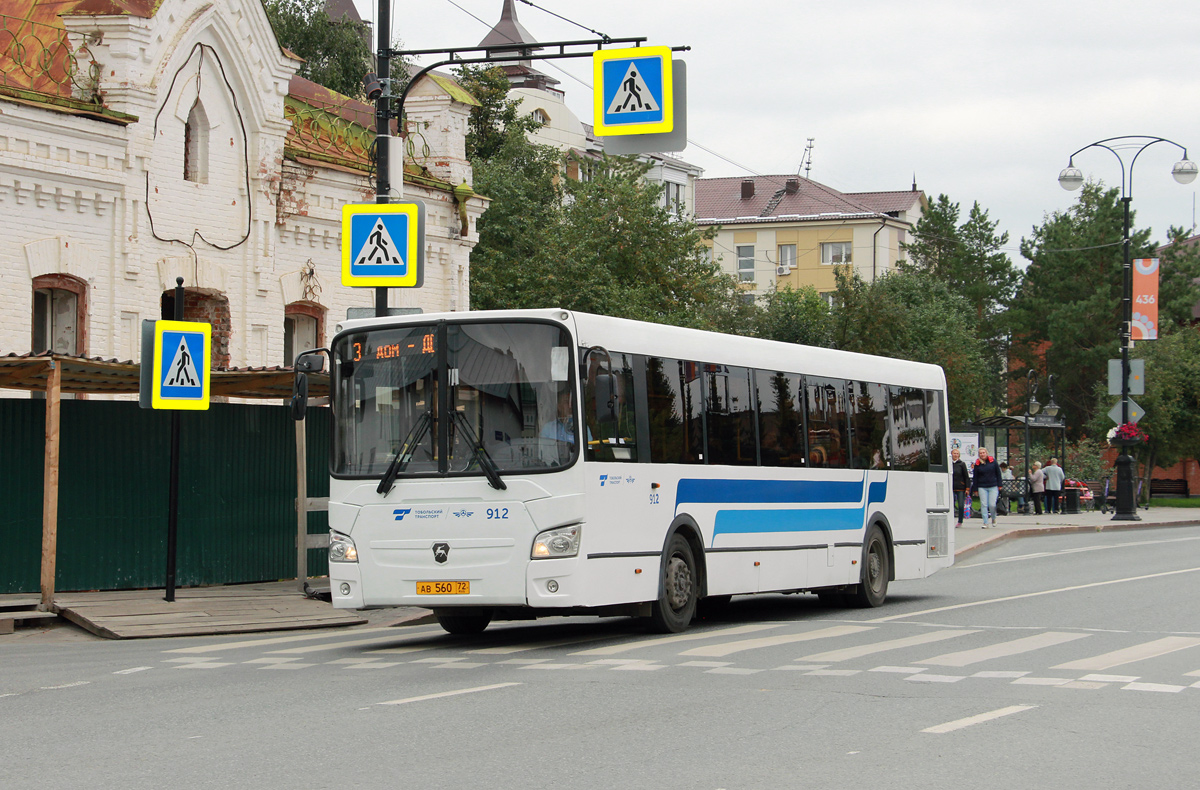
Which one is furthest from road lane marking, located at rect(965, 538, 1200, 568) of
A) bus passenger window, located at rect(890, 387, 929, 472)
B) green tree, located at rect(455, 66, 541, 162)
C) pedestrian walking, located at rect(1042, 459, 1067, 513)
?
green tree, located at rect(455, 66, 541, 162)

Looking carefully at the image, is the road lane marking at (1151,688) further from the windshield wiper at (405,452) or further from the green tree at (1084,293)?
the green tree at (1084,293)

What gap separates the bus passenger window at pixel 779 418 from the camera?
15203 millimetres

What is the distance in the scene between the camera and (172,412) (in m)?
16.2

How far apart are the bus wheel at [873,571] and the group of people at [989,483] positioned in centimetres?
1543

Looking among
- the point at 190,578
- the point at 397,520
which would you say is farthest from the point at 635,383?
the point at 190,578

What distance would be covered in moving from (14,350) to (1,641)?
6.36 metres

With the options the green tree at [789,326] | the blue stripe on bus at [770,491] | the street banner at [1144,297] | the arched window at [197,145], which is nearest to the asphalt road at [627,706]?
the blue stripe on bus at [770,491]

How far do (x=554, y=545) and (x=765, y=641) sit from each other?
224 centimetres

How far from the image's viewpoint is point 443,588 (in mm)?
12250

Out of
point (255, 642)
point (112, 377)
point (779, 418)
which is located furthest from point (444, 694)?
point (112, 377)

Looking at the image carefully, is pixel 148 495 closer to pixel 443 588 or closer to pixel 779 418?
pixel 443 588

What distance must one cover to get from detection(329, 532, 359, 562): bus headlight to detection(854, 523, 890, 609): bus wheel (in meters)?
6.71

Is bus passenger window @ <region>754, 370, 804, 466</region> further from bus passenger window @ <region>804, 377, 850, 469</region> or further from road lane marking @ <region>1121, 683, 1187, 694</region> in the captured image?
road lane marking @ <region>1121, 683, 1187, 694</region>

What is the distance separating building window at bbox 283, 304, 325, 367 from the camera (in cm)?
2416
